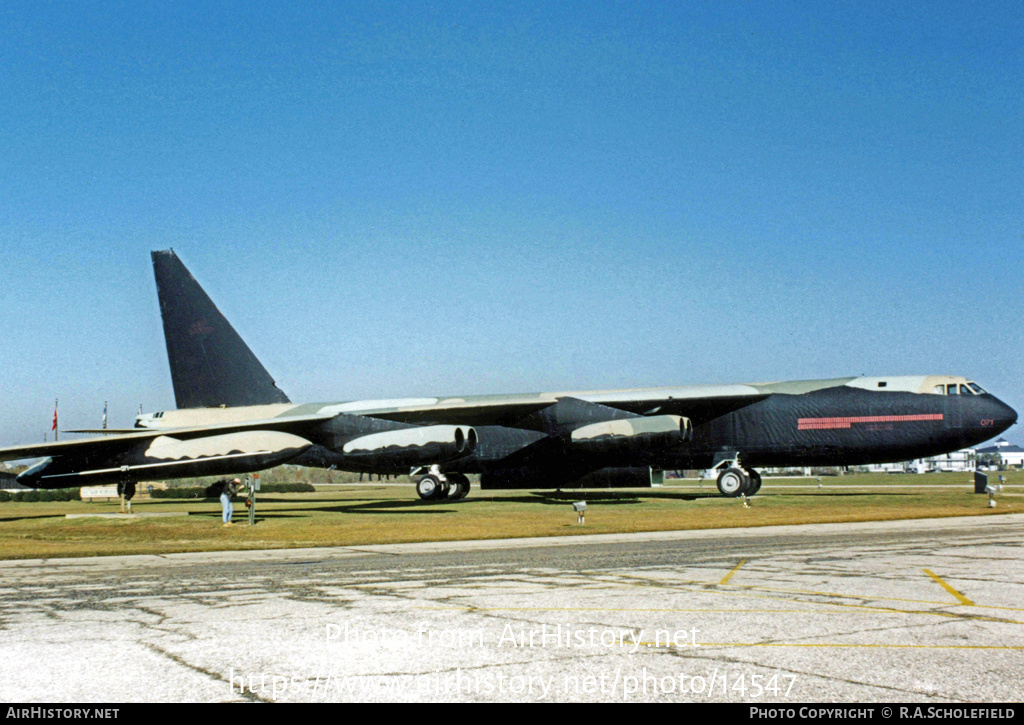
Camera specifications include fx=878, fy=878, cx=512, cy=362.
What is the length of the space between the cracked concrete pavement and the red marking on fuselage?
1711 centimetres

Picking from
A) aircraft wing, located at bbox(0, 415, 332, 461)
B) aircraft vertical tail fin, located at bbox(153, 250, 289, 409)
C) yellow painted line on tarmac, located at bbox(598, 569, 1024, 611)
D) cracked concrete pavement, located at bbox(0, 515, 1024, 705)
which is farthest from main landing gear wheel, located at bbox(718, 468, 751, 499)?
yellow painted line on tarmac, located at bbox(598, 569, 1024, 611)

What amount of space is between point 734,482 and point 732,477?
0.19 metres

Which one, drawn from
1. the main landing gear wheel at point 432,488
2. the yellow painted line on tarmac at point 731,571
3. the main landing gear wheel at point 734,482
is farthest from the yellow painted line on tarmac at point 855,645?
the main landing gear wheel at point 432,488

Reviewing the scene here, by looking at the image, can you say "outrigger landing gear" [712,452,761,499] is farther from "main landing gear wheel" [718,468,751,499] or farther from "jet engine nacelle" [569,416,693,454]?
"jet engine nacelle" [569,416,693,454]

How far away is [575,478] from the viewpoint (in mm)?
33531

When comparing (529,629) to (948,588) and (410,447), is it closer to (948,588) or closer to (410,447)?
(948,588)

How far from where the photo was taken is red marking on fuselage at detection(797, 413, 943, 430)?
94.0 ft

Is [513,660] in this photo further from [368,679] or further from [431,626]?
[431,626]

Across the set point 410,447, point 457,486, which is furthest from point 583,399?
point 410,447

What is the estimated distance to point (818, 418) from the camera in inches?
1176

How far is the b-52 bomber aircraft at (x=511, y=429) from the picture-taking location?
26891mm

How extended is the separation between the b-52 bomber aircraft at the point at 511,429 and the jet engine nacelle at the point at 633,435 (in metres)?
0.04

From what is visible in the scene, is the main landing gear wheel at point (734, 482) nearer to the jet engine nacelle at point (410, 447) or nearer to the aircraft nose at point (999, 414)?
the aircraft nose at point (999, 414)

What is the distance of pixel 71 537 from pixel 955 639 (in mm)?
17676
